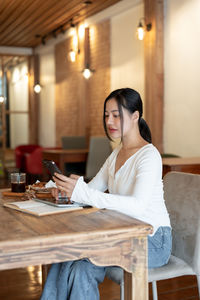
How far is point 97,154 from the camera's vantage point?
6.01 meters

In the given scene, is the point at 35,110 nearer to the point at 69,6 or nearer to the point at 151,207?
the point at 69,6

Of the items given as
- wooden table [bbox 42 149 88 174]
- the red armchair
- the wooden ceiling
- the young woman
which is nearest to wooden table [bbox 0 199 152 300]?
the young woman

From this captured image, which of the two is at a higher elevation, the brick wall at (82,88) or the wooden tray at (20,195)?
the brick wall at (82,88)

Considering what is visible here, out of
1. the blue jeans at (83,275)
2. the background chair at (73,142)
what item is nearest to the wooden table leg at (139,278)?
the blue jeans at (83,275)

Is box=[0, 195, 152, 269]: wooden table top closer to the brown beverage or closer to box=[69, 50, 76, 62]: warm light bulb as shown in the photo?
the brown beverage

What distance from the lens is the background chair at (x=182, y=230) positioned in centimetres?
188

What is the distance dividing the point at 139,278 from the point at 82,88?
269 inches

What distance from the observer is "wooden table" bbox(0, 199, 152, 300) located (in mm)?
1381

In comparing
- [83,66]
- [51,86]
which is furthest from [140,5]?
[51,86]

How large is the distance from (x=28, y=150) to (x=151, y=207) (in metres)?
8.13

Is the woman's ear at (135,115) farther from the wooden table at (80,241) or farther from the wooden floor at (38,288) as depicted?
the wooden floor at (38,288)

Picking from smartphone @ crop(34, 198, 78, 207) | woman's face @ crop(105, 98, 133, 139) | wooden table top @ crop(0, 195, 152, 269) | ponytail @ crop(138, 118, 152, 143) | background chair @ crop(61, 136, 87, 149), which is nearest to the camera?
wooden table top @ crop(0, 195, 152, 269)

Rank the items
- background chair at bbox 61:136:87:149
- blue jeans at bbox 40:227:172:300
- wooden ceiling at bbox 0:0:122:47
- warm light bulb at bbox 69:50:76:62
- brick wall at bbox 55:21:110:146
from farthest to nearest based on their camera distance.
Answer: warm light bulb at bbox 69:50:76:62, brick wall at bbox 55:21:110:146, background chair at bbox 61:136:87:149, wooden ceiling at bbox 0:0:122:47, blue jeans at bbox 40:227:172:300

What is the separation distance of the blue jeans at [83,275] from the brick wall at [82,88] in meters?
5.70
